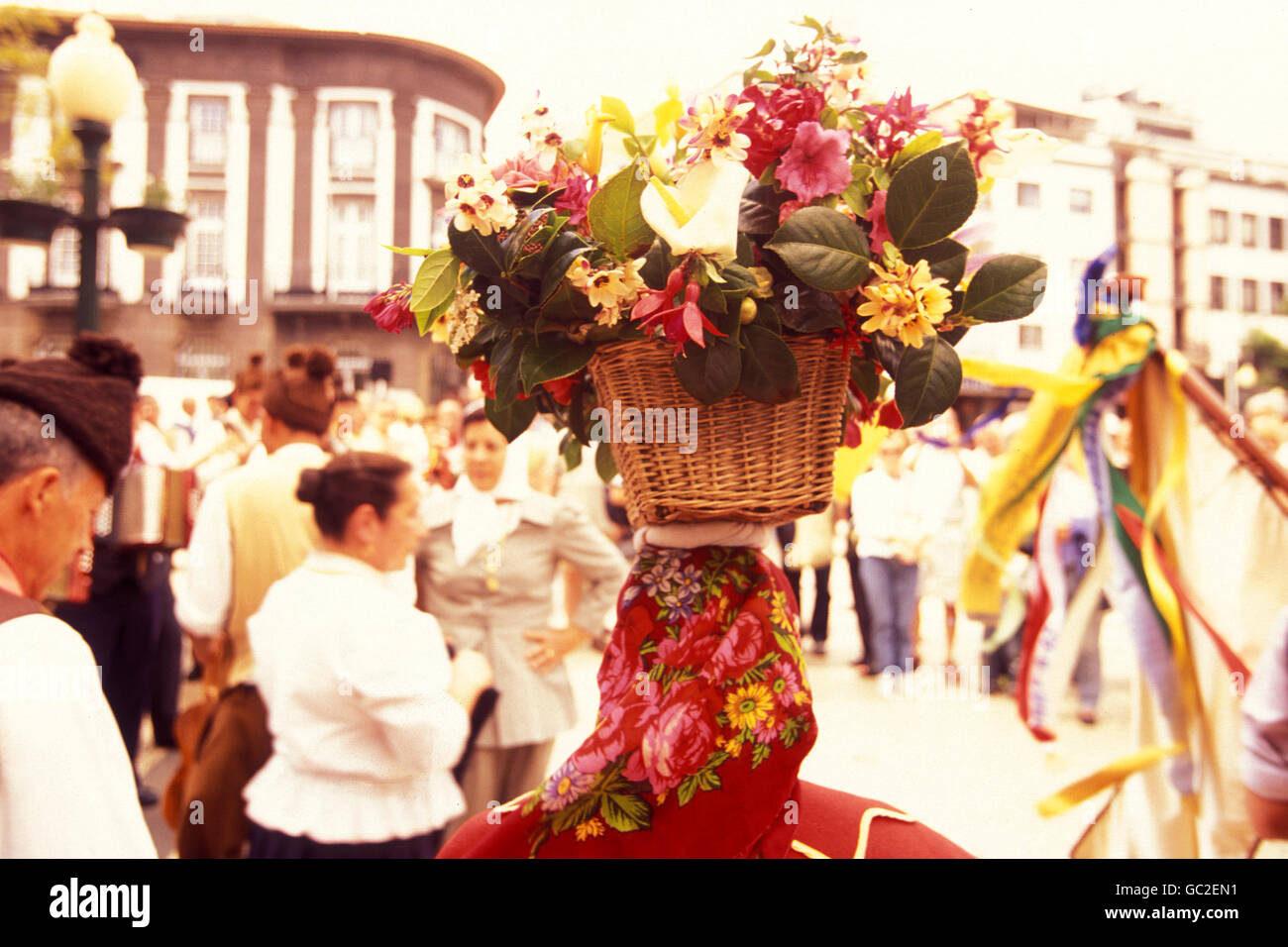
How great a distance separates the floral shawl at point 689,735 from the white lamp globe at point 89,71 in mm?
3139

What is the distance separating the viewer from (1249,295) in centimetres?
1087

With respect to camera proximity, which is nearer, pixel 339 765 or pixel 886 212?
pixel 886 212

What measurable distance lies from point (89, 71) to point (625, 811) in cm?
335

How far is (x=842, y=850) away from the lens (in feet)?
4.27

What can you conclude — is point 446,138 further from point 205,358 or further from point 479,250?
point 205,358

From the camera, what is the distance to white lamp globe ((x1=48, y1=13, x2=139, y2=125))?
3.30 m

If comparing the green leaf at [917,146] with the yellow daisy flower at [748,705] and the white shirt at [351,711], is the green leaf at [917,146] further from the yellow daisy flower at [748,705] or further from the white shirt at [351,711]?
the white shirt at [351,711]

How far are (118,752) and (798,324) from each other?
1.07 metres

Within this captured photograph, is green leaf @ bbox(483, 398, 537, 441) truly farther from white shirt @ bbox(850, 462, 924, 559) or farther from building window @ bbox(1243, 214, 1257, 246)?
building window @ bbox(1243, 214, 1257, 246)

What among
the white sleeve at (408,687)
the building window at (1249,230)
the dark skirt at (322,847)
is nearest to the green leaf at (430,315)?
the white sleeve at (408,687)

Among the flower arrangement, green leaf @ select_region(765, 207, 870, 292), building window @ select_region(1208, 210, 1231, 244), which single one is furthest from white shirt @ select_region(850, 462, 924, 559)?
green leaf @ select_region(765, 207, 870, 292)

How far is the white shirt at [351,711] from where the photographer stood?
2326 mm
